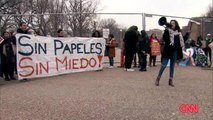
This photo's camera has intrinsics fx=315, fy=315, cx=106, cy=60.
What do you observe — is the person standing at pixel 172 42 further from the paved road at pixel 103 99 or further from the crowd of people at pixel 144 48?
the paved road at pixel 103 99

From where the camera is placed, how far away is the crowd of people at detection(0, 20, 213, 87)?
7969mm

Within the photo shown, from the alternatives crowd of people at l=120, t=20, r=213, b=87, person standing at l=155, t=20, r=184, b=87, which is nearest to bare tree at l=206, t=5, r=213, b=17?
crowd of people at l=120, t=20, r=213, b=87

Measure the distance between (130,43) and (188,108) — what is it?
6229 mm

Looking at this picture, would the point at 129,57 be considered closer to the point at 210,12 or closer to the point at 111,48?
the point at 111,48

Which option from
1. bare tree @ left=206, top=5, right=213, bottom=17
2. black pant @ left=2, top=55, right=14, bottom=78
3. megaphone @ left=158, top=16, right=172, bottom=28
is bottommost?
black pant @ left=2, top=55, right=14, bottom=78

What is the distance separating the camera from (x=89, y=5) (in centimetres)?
3000

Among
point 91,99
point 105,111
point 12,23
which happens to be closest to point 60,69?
point 91,99

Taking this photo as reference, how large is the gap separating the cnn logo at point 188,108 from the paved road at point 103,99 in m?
0.09

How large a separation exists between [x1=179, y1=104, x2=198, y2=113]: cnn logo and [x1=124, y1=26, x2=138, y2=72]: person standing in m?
5.89

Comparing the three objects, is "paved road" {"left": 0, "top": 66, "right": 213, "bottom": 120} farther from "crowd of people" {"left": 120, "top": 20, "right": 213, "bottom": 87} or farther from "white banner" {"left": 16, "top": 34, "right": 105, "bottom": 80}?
"crowd of people" {"left": 120, "top": 20, "right": 213, "bottom": 87}

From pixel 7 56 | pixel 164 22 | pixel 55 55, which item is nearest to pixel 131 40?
pixel 55 55

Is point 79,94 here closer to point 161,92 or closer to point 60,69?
point 161,92

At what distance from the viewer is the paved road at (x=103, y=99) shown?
5289mm

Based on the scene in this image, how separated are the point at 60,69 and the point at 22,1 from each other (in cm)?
2645
